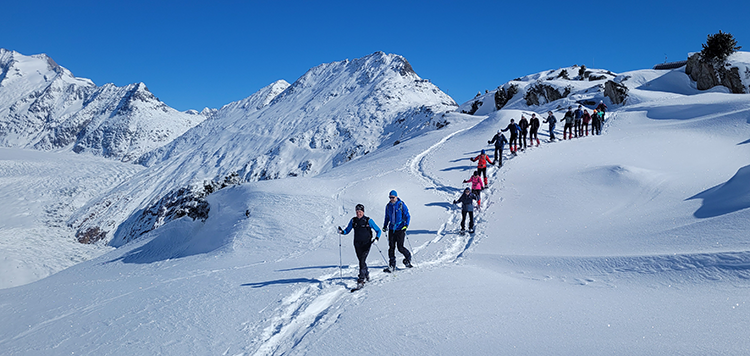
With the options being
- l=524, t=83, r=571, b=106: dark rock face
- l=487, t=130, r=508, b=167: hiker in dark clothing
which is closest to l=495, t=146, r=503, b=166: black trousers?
l=487, t=130, r=508, b=167: hiker in dark clothing

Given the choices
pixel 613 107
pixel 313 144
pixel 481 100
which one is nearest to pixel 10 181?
pixel 313 144

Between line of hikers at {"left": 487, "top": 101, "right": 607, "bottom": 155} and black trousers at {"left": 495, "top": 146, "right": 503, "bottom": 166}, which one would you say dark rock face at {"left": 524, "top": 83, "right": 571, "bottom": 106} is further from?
black trousers at {"left": 495, "top": 146, "right": 503, "bottom": 166}

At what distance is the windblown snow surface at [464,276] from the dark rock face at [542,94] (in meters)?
23.2

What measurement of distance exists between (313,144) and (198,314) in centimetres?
7972

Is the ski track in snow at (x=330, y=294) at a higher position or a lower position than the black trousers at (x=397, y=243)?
lower

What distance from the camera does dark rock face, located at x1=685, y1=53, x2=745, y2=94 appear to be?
2846 centimetres

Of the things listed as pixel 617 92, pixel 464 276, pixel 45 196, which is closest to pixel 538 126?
pixel 464 276

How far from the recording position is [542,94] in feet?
136

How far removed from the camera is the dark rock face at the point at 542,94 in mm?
39531

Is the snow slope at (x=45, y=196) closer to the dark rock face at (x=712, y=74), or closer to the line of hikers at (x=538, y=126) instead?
the line of hikers at (x=538, y=126)

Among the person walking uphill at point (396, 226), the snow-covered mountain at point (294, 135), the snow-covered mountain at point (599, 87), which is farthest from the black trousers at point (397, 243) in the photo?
the snow-covered mountain at point (294, 135)

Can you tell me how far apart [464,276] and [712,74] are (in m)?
35.3

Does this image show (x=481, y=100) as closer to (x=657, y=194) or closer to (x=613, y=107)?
(x=613, y=107)

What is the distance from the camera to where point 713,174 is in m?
11.7
